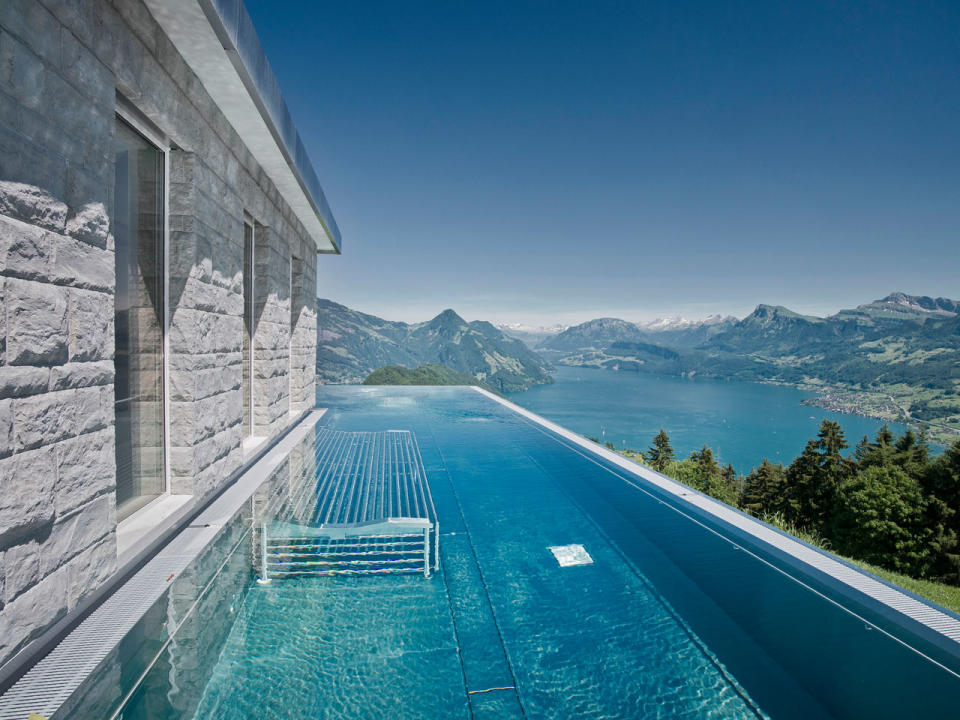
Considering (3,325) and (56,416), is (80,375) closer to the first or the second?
(56,416)

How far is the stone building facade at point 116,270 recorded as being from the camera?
63.3 inches

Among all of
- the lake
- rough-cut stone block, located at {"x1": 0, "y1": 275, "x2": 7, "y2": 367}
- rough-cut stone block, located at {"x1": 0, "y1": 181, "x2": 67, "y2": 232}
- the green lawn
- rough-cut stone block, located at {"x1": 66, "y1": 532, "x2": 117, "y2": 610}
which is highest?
rough-cut stone block, located at {"x1": 0, "y1": 181, "x2": 67, "y2": 232}

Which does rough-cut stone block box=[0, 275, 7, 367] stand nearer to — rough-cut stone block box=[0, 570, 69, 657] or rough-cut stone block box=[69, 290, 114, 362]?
rough-cut stone block box=[69, 290, 114, 362]

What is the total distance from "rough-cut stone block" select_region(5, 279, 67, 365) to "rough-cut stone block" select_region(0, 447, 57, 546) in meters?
0.34

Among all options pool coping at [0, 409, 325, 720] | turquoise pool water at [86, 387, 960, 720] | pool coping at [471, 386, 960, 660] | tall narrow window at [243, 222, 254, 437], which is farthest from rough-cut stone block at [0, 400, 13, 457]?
tall narrow window at [243, 222, 254, 437]

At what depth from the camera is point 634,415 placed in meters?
85.6

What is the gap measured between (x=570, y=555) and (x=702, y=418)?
93431 mm

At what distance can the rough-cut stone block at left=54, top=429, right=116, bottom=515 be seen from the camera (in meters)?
1.82

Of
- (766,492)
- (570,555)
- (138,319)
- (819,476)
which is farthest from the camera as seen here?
(766,492)

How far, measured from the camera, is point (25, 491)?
63.8 inches

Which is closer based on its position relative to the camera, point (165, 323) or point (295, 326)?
point (165, 323)

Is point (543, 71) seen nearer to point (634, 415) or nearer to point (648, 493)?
point (648, 493)

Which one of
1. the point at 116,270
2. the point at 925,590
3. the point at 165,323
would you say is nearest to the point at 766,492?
the point at 925,590

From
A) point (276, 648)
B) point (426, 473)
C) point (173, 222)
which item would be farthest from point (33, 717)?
point (426, 473)
